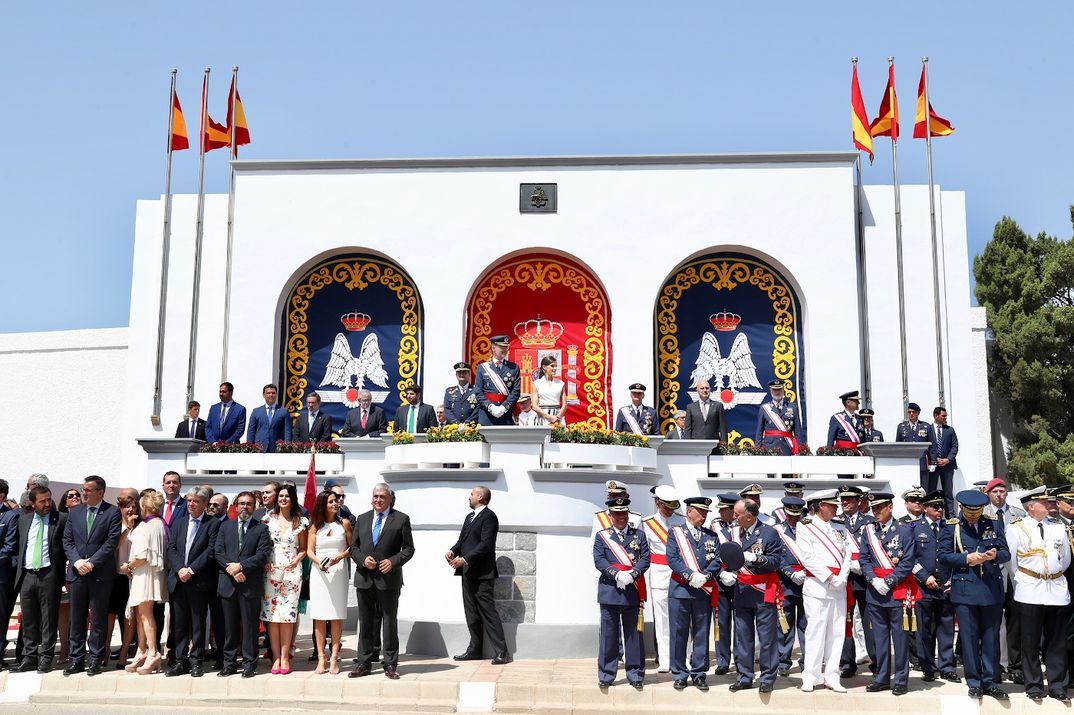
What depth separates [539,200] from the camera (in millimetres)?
16516

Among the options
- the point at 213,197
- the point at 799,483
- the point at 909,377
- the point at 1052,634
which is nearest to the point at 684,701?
the point at 1052,634

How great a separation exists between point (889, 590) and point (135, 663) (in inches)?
266

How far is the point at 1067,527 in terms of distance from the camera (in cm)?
937

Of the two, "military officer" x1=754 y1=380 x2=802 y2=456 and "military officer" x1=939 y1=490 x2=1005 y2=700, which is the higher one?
"military officer" x1=754 y1=380 x2=802 y2=456

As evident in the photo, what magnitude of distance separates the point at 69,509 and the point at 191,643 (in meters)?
1.75

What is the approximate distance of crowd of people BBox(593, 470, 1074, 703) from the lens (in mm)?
9117

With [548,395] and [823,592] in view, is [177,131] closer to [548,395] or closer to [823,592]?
[548,395]

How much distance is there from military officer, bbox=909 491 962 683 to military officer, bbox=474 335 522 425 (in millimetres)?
4539

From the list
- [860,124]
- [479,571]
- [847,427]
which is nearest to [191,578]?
[479,571]

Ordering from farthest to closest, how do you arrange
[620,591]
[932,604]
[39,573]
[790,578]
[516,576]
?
1. [516,576]
2. [39,573]
3. [932,604]
4. [790,578]
5. [620,591]

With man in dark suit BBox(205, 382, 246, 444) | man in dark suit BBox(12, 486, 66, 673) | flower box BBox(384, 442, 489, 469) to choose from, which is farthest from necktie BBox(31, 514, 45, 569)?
man in dark suit BBox(205, 382, 246, 444)

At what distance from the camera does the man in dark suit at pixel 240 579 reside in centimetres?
963

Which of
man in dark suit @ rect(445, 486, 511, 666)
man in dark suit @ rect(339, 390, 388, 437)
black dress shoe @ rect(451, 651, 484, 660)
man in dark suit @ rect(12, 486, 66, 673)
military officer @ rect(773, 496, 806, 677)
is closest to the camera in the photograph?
military officer @ rect(773, 496, 806, 677)

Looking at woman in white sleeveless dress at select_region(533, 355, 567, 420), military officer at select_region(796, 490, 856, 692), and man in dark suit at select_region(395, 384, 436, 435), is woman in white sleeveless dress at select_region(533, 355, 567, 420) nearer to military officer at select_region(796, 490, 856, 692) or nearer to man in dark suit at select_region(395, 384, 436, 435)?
man in dark suit at select_region(395, 384, 436, 435)
